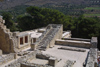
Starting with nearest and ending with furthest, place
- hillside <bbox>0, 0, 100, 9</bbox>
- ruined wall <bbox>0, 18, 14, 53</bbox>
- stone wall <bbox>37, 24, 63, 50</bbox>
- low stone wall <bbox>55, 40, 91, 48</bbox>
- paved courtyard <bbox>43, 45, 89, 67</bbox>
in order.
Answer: paved courtyard <bbox>43, 45, 89, 67</bbox>
ruined wall <bbox>0, 18, 14, 53</bbox>
stone wall <bbox>37, 24, 63, 50</bbox>
low stone wall <bbox>55, 40, 91, 48</bbox>
hillside <bbox>0, 0, 100, 9</bbox>

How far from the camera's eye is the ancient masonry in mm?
11367

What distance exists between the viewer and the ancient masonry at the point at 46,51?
11.4m

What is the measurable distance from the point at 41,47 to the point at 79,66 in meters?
6.02

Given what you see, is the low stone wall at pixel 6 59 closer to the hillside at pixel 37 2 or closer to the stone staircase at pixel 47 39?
the stone staircase at pixel 47 39

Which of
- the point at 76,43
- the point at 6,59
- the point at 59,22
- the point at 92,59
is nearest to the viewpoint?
the point at 92,59

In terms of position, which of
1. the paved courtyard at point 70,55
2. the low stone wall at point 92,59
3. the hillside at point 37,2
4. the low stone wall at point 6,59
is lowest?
the paved courtyard at point 70,55

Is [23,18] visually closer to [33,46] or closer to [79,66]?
[33,46]

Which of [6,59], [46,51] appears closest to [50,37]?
[46,51]

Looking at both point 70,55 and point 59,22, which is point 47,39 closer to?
point 70,55

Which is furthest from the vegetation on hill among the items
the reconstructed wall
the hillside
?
the hillside

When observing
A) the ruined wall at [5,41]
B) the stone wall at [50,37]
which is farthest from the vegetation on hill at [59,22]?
the ruined wall at [5,41]

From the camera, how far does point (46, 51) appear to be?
15.3 metres

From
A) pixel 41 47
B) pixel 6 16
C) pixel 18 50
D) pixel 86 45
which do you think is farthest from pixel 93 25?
pixel 6 16

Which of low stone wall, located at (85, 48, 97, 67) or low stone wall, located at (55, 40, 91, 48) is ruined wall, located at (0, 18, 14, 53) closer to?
low stone wall, located at (55, 40, 91, 48)
